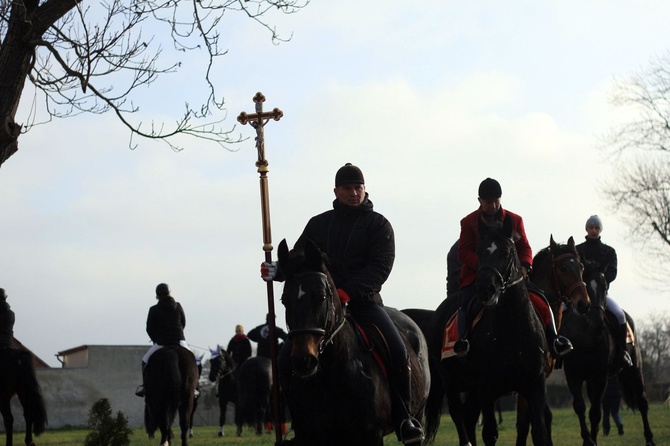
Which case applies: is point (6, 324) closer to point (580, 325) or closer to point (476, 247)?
point (580, 325)

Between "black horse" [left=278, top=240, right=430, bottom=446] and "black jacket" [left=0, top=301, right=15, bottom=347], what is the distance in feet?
39.9

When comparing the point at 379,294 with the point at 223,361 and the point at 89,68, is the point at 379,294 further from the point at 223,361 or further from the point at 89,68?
the point at 223,361

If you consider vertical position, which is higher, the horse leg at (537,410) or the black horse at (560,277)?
the black horse at (560,277)

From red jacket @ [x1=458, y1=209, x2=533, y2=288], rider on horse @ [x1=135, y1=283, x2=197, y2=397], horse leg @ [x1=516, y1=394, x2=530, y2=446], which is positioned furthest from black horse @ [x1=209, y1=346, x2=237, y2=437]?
red jacket @ [x1=458, y1=209, x2=533, y2=288]

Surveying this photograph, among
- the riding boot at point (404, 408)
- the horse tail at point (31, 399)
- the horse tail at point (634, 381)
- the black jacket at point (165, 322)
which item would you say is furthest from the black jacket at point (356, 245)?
the horse tail at point (31, 399)

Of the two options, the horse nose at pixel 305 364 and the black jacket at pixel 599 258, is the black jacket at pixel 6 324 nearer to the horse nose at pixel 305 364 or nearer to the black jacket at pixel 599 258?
the black jacket at pixel 599 258

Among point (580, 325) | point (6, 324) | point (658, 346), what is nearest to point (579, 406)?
point (580, 325)

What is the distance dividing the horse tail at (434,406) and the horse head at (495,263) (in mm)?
3287

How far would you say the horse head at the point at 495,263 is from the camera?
10.9 meters

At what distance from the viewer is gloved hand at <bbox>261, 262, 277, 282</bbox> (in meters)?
8.49

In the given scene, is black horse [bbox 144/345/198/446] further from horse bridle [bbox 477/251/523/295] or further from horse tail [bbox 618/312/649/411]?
horse bridle [bbox 477/251/523/295]

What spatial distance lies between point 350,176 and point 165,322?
10.1 metres

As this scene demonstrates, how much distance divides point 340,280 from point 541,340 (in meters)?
3.53

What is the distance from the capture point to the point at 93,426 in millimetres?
15352
